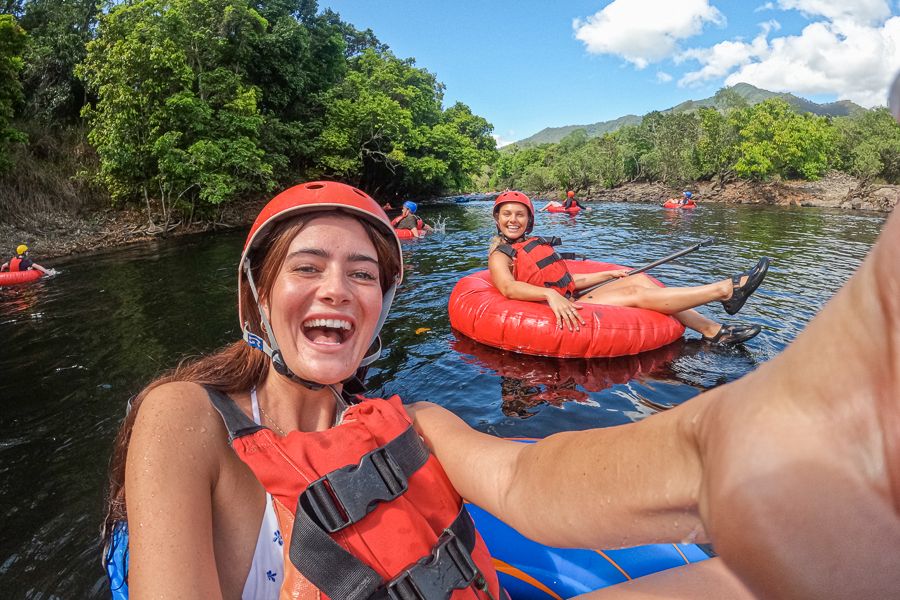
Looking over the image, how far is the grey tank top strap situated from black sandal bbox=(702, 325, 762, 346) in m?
5.48

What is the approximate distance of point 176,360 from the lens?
19.4 ft

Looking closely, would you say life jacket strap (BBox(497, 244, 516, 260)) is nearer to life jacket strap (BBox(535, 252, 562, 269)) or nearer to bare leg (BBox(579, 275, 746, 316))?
life jacket strap (BBox(535, 252, 562, 269))

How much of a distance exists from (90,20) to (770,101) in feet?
141

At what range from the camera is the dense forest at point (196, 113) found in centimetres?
1547

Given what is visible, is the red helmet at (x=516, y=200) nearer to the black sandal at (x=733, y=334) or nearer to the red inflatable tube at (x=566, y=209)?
the black sandal at (x=733, y=334)

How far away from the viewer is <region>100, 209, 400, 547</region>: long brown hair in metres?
1.63

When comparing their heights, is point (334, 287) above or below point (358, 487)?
above

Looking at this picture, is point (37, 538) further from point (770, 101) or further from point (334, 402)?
point (770, 101)

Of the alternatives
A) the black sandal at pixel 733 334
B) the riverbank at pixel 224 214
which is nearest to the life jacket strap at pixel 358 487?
the black sandal at pixel 733 334

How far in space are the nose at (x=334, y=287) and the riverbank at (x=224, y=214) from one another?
6.59 meters

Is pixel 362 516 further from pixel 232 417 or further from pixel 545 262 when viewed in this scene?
pixel 545 262

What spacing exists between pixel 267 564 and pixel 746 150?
137 ft

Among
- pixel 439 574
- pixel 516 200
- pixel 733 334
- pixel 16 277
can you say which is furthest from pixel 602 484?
pixel 16 277

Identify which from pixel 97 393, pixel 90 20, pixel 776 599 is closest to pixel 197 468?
pixel 776 599
